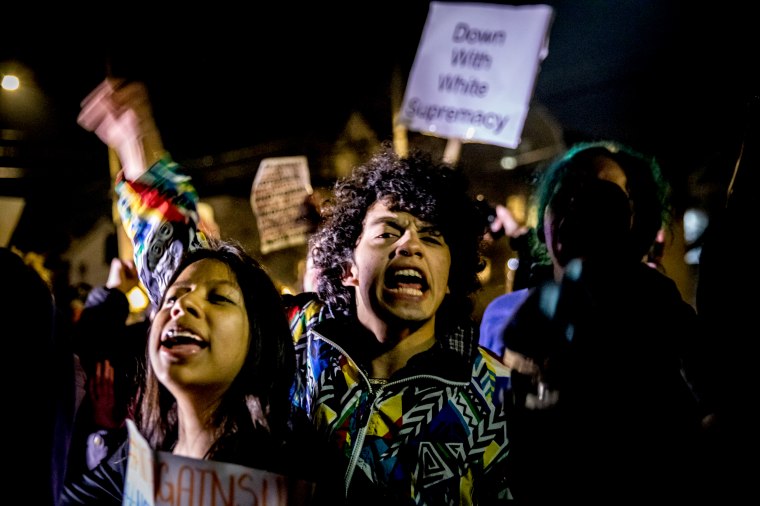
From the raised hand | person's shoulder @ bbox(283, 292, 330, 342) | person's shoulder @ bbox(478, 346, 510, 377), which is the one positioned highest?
the raised hand

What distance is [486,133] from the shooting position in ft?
15.8

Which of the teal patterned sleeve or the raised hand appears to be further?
the raised hand

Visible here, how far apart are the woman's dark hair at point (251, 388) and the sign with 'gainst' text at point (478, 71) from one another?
124 inches

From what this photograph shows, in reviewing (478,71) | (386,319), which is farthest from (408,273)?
(478,71)

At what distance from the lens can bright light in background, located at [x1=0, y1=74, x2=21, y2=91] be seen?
1095 cm

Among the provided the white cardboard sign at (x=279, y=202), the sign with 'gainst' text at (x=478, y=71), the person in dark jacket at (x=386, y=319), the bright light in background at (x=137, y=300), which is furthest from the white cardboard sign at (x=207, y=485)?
the bright light in background at (x=137, y=300)

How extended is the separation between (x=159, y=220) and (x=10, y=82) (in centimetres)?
1076

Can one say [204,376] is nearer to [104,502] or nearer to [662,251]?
[104,502]

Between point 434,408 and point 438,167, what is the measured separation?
988 mm

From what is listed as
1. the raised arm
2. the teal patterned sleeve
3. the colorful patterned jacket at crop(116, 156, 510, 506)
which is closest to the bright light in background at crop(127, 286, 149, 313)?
the raised arm

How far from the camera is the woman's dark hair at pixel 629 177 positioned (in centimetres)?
265

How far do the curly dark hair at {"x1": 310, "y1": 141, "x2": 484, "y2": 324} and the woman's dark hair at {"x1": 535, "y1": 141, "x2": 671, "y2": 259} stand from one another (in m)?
0.49

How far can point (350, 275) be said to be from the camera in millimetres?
2416

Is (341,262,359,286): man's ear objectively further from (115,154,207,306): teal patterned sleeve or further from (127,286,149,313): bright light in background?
(127,286,149,313): bright light in background
